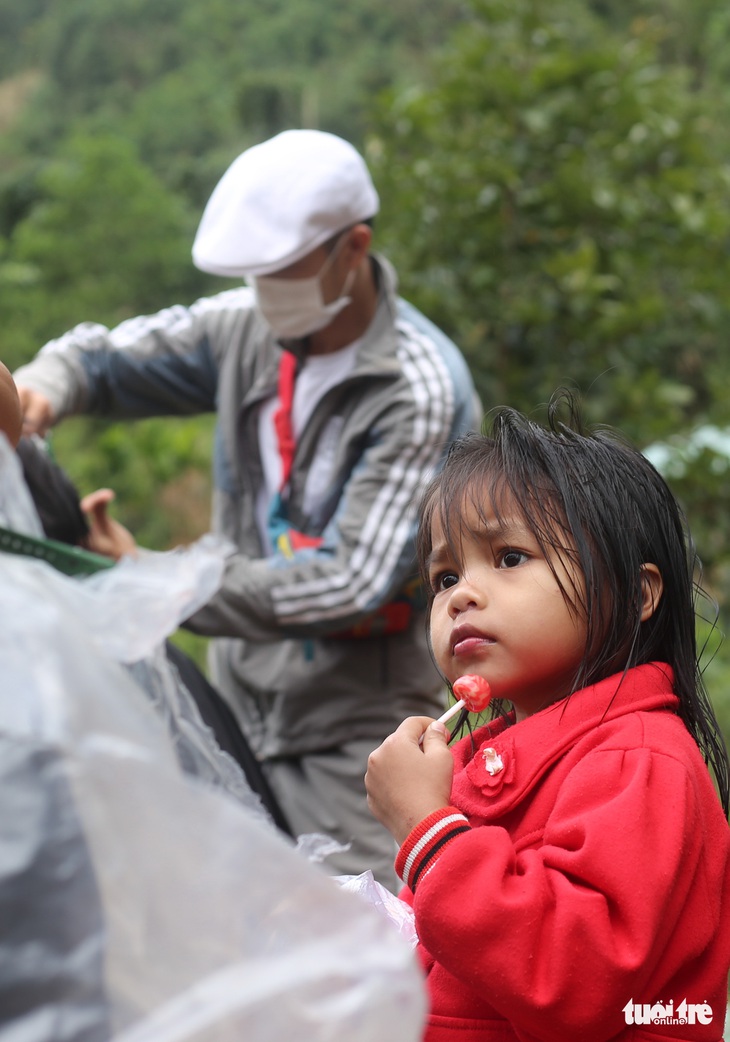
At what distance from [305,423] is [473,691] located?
144 cm

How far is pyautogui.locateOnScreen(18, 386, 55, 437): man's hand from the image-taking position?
236 cm

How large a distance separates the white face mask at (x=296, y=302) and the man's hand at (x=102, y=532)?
1.94ft

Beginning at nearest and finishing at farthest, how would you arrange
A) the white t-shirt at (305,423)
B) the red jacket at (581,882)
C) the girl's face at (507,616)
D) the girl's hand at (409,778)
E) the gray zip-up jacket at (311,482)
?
the red jacket at (581,882) < the girl's hand at (409,778) < the girl's face at (507,616) < the gray zip-up jacket at (311,482) < the white t-shirt at (305,423)

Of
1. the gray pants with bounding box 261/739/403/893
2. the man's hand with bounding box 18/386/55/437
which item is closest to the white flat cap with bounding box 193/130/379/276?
the man's hand with bounding box 18/386/55/437

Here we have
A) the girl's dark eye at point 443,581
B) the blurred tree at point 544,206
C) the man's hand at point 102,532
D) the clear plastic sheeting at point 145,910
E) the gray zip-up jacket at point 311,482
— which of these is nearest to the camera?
the clear plastic sheeting at point 145,910

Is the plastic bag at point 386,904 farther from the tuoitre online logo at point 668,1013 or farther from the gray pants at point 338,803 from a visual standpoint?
the gray pants at point 338,803

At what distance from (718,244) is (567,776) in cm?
437

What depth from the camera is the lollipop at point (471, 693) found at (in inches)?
48.7

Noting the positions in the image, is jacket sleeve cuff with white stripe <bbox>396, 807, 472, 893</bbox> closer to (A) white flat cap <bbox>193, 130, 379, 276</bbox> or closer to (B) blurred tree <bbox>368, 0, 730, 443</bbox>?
(A) white flat cap <bbox>193, 130, 379, 276</bbox>

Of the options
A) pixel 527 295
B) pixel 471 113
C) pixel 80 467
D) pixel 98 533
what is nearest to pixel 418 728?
pixel 98 533

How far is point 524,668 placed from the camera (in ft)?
4.17

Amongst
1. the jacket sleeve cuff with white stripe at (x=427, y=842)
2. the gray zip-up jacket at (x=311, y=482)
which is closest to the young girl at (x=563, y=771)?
the jacket sleeve cuff with white stripe at (x=427, y=842)

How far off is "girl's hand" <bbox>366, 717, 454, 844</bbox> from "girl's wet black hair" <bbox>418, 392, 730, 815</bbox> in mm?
179

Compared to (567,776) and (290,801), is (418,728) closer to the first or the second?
(567,776)
